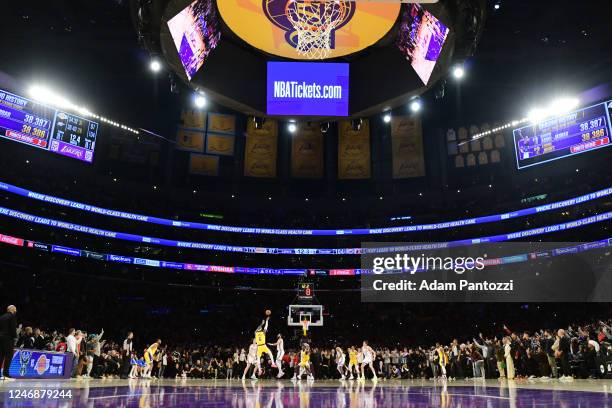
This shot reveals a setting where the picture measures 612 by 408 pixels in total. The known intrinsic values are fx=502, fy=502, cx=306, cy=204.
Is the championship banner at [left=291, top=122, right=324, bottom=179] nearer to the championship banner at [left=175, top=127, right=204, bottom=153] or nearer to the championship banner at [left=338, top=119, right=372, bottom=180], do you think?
the championship banner at [left=338, top=119, right=372, bottom=180]

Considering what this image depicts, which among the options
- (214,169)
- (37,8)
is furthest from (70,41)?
(214,169)

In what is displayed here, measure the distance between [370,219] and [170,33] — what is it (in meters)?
26.3

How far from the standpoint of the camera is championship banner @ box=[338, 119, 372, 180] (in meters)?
34.8

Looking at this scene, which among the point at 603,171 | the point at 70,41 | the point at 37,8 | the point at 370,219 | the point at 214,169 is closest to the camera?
the point at 37,8

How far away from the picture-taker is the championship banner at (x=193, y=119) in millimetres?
33719

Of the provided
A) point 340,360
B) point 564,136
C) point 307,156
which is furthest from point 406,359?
point 307,156

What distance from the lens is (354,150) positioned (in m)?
35.0

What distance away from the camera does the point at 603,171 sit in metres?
30.2

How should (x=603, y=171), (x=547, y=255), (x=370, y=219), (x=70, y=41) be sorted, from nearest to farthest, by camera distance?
1. (x=70, y=41)
2. (x=603, y=171)
3. (x=547, y=255)
4. (x=370, y=219)

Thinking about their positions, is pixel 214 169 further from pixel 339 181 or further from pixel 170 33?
pixel 170 33

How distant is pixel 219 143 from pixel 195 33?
59.3ft

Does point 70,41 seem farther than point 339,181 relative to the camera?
No

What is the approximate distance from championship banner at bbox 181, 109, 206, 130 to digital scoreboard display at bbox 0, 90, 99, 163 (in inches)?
217

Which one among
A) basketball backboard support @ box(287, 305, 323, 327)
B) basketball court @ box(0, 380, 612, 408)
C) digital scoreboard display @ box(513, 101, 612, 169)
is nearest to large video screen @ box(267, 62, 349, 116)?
basketball court @ box(0, 380, 612, 408)
